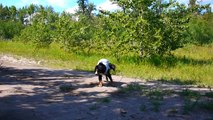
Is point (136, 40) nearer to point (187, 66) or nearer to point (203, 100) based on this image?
point (187, 66)

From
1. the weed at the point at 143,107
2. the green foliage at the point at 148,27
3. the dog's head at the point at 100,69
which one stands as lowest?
the weed at the point at 143,107

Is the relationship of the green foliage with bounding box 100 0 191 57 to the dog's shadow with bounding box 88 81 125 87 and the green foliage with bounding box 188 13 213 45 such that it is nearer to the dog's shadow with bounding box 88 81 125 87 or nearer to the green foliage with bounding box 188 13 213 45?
the dog's shadow with bounding box 88 81 125 87

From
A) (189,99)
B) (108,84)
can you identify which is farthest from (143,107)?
(108,84)

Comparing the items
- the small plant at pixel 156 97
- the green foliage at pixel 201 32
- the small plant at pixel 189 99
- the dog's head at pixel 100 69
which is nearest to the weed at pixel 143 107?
the small plant at pixel 156 97

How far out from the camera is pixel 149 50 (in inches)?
669

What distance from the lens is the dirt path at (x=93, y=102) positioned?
6.91m

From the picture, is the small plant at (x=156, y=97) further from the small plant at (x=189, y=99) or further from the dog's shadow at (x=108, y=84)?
the dog's shadow at (x=108, y=84)

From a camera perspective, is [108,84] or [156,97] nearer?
[156,97]

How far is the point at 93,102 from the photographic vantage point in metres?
7.89

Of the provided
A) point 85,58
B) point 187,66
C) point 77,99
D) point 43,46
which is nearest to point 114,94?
point 77,99

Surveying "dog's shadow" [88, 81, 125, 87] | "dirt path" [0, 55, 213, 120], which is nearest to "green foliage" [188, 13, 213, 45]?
"dog's shadow" [88, 81, 125, 87]

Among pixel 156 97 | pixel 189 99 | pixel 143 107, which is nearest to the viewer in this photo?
pixel 143 107

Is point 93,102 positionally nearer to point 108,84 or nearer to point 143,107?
point 143,107

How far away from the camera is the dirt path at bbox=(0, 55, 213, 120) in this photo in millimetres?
6914
